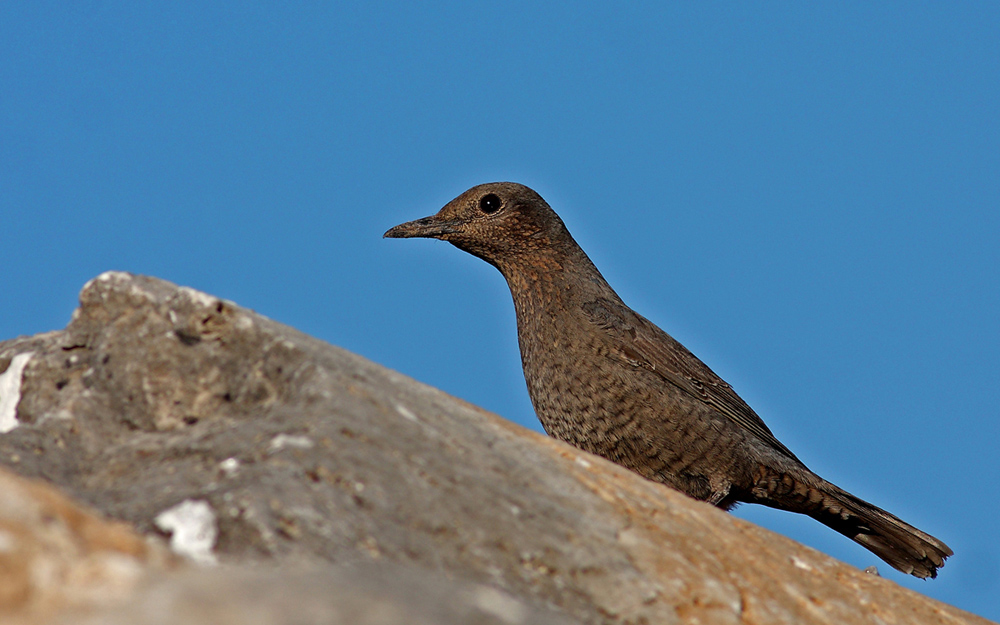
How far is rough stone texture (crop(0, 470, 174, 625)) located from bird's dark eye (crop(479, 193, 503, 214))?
6.76 m

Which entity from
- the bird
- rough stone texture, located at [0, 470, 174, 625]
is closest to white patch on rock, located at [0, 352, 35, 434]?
rough stone texture, located at [0, 470, 174, 625]

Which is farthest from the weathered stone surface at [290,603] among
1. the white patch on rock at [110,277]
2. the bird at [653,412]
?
the bird at [653,412]

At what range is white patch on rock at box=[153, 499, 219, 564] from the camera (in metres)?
2.83

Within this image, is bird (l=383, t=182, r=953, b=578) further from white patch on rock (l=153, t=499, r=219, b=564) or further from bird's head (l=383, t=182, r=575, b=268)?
white patch on rock (l=153, t=499, r=219, b=564)

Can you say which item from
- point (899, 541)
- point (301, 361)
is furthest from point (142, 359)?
point (899, 541)

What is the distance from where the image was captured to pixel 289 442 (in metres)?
3.30

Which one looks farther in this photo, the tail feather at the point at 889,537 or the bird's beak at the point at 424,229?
the bird's beak at the point at 424,229

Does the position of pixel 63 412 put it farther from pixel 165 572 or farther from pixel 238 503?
pixel 165 572

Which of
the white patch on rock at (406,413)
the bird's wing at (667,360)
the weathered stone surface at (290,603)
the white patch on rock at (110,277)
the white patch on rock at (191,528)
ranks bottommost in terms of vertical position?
the weathered stone surface at (290,603)

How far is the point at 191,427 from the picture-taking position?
12.4 feet

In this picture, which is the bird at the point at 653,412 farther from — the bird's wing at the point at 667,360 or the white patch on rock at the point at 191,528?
the white patch on rock at the point at 191,528

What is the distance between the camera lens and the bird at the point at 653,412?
7.71m

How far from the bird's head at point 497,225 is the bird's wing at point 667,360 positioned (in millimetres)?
835

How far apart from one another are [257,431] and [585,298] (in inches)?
202
